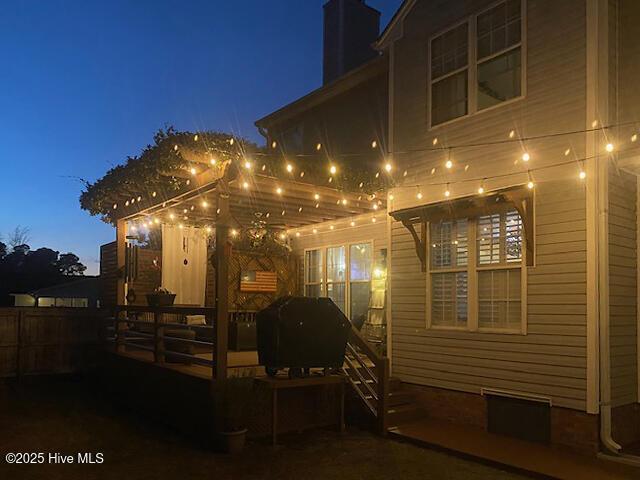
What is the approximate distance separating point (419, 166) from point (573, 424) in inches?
155

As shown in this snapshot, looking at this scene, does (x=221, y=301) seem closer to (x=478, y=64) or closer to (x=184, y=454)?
(x=184, y=454)

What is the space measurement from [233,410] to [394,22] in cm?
622

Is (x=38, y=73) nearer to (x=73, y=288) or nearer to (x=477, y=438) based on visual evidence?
(x=73, y=288)

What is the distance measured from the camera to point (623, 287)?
6121 mm

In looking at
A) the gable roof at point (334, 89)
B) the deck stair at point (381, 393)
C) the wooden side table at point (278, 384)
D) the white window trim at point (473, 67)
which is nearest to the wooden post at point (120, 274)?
the wooden side table at point (278, 384)

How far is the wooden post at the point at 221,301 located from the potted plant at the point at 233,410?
22 centimetres

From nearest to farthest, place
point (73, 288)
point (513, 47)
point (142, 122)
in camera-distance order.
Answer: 1. point (513, 47)
2. point (73, 288)
3. point (142, 122)

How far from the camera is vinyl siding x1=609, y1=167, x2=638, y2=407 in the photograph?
594cm

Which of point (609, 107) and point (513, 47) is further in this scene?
point (513, 47)

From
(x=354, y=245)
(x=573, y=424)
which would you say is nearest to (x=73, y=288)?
(x=354, y=245)

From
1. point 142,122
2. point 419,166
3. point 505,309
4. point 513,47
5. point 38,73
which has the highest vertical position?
point 142,122

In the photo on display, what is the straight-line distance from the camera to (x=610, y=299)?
589 cm

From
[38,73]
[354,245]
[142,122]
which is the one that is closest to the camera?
[354,245]

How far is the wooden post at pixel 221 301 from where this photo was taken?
6.32 m
